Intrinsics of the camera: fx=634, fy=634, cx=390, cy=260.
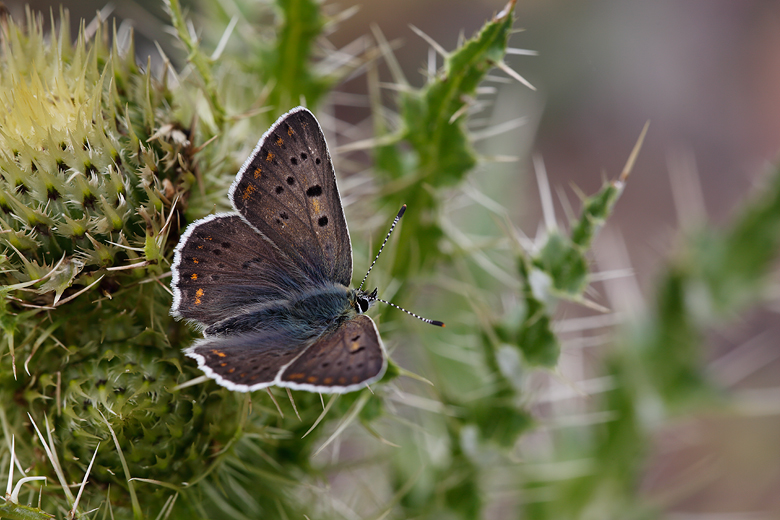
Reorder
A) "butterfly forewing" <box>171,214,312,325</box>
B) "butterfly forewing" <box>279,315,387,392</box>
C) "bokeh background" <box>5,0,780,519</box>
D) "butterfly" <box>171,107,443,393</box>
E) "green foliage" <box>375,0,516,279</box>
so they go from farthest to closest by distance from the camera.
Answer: "bokeh background" <box>5,0,780,519</box>, "green foliage" <box>375,0,516,279</box>, "butterfly forewing" <box>171,214,312,325</box>, "butterfly" <box>171,107,443,393</box>, "butterfly forewing" <box>279,315,387,392</box>

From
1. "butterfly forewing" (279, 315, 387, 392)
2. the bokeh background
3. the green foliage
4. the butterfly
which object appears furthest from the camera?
the bokeh background

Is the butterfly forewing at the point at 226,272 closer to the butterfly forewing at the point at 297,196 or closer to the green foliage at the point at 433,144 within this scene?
the butterfly forewing at the point at 297,196

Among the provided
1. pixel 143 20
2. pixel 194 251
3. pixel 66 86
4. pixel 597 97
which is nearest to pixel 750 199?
pixel 194 251

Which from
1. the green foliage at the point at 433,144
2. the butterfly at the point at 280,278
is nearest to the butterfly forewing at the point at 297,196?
the butterfly at the point at 280,278

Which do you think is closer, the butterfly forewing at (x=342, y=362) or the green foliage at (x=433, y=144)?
the butterfly forewing at (x=342, y=362)

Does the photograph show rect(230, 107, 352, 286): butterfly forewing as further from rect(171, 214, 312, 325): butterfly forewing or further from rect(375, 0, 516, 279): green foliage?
rect(375, 0, 516, 279): green foliage

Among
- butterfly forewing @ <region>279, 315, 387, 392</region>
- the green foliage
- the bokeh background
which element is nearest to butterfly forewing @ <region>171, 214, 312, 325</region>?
butterfly forewing @ <region>279, 315, 387, 392</region>

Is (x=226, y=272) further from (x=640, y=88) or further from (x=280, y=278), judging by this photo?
(x=640, y=88)

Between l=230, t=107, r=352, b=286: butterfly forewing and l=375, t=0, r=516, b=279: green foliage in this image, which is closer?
l=230, t=107, r=352, b=286: butterfly forewing
